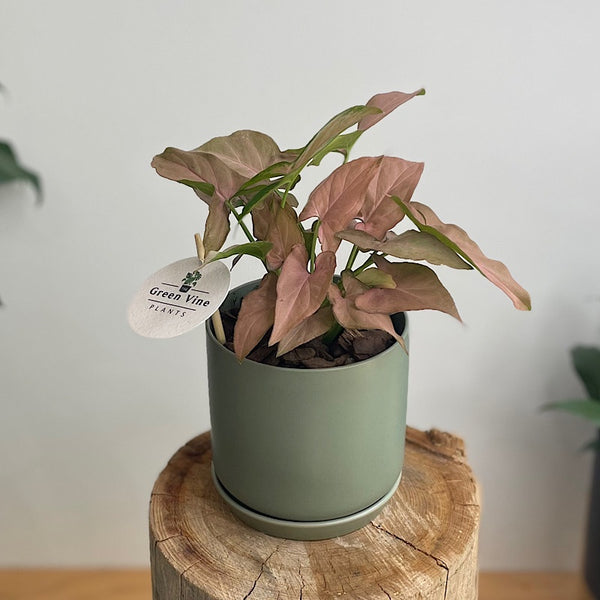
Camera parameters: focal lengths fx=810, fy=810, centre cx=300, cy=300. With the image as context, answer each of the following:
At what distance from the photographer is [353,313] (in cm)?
82

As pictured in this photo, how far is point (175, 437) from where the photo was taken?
1844 mm

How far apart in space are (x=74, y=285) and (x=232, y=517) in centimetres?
84

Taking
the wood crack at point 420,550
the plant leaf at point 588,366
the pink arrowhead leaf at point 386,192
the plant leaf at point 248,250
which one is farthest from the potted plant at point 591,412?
the plant leaf at point 248,250

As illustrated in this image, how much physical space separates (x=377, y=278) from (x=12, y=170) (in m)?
0.96

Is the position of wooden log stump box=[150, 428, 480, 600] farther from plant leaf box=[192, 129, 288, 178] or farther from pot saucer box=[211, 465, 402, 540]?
plant leaf box=[192, 129, 288, 178]

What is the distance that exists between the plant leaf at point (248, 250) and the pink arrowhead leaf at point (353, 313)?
0.27ft

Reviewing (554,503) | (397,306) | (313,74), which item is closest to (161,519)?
(397,306)

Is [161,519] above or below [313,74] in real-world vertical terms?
below

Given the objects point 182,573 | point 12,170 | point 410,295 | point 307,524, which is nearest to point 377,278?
point 410,295

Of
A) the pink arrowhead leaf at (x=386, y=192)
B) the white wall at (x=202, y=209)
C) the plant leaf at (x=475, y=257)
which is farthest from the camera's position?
the white wall at (x=202, y=209)

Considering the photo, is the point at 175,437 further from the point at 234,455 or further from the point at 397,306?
the point at 397,306

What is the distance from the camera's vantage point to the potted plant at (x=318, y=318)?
810mm

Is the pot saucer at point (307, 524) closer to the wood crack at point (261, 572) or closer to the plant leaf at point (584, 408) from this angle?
the wood crack at point (261, 572)

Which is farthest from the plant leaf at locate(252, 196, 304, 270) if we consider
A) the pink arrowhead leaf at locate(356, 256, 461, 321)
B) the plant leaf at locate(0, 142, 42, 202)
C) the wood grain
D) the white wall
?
the wood grain
